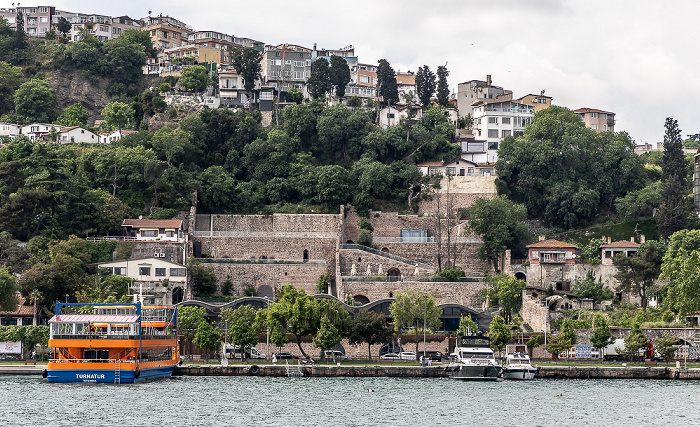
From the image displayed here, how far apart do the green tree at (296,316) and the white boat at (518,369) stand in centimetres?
1382

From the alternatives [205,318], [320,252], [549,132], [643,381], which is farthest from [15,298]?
[549,132]

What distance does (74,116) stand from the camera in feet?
402

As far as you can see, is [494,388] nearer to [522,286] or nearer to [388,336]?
[388,336]

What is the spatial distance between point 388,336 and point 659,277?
2230 cm

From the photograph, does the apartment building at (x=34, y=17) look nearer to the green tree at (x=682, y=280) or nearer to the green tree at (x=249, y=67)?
the green tree at (x=249, y=67)

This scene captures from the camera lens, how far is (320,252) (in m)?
96.7

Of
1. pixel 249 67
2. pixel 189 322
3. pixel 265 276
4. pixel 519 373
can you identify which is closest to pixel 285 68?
pixel 249 67

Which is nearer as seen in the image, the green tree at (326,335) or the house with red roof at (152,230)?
the green tree at (326,335)

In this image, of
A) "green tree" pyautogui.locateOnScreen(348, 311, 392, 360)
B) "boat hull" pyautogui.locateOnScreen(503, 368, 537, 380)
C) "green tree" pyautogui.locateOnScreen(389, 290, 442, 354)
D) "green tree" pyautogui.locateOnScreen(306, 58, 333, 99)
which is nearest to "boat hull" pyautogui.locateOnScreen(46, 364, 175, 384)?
"green tree" pyautogui.locateOnScreen(348, 311, 392, 360)

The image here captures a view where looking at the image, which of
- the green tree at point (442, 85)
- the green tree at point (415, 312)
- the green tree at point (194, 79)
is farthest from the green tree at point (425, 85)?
the green tree at point (415, 312)

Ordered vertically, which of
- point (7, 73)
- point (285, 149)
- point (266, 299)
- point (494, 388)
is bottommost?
point (494, 388)

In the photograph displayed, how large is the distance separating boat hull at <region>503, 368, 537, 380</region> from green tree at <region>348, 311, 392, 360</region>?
32.0 feet

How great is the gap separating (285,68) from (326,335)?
194 feet

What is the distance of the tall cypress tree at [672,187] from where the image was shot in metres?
96.3
